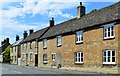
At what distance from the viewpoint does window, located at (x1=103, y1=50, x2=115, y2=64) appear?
2795cm

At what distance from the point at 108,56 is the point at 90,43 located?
4037mm

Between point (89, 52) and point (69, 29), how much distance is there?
7.09 metres

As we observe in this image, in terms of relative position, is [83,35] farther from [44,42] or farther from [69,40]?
[44,42]

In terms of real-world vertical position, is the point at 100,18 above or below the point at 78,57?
above

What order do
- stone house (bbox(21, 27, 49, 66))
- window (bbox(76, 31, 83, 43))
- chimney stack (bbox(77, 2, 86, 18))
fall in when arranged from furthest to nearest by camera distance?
stone house (bbox(21, 27, 49, 66))
chimney stack (bbox(77, 2, 86, 18))
window (bbox(76, 31, 83, 43))

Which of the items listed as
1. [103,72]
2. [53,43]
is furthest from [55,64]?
[103,72]

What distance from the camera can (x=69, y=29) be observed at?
38094 millimetres

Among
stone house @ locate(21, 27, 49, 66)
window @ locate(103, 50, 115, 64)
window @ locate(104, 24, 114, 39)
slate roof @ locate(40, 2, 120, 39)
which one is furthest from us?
stone house @ locate(21, 27, 49, 66)

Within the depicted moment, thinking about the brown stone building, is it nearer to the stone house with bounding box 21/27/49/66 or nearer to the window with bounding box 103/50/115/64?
the window with bounding box 103/50/115/64

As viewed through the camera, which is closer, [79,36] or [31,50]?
[79,36]

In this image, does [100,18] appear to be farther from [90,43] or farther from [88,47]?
[88,47]

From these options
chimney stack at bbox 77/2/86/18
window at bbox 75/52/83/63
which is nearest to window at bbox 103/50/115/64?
window at bbox 75/52/83/63

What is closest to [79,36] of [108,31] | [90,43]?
[90,43]

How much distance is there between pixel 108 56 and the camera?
28516 mm
